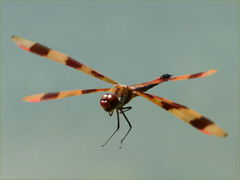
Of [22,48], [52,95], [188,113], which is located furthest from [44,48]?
[188,113]

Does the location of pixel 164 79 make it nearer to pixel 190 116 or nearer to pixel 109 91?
pixel 109 91

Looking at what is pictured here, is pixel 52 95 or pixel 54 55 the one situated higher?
pixel 54 55

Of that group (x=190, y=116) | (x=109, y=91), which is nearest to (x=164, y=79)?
(x=109, y=91)

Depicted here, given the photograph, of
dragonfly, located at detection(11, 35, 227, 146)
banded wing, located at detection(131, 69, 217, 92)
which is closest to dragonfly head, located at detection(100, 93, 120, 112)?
dragonfly, located at detection(11, 35, 227, 146)

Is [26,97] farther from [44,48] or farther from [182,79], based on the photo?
[182,79]

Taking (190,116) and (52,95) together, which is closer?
(190,116)

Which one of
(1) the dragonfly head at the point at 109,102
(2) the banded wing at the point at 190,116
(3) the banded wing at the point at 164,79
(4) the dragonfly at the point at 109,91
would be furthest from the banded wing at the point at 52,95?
(2) the banded wing at the point at 190,116

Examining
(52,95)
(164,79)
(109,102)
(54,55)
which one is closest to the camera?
(109,102)
